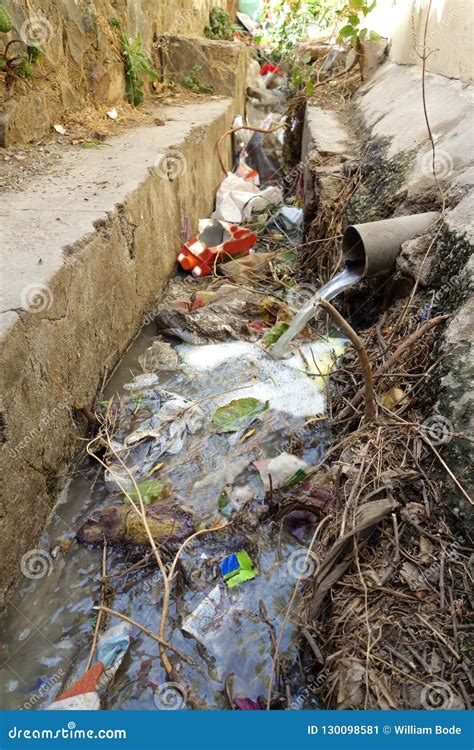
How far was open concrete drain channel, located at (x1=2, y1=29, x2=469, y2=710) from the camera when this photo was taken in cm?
171

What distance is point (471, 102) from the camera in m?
3.61

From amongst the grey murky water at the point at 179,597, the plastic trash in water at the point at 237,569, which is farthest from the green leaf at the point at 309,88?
the plastic trash in water at the point at 237,569

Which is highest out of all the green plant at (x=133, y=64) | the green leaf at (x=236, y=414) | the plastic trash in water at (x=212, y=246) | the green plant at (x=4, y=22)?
the green plant at (x=4, y=22)

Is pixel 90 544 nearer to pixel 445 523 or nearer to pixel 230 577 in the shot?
pixel 230 577

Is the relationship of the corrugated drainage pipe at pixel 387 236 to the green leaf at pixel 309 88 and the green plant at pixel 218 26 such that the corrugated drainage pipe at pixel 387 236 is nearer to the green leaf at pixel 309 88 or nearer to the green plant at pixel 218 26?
the green leaf at pixel 309 88

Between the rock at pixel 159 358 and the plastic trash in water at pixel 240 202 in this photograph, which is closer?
the rock at pixel 159 358

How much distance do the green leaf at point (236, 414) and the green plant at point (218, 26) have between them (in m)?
8.17

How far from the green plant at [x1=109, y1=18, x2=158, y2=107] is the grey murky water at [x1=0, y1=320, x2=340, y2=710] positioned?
4.43m

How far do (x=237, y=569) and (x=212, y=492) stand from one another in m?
0.47

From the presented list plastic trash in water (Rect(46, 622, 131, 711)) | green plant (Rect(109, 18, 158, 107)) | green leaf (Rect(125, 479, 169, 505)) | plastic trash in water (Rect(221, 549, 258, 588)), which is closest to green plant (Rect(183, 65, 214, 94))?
green plant (Rect(109, 18, 158, 107))

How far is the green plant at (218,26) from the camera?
29.3 feet

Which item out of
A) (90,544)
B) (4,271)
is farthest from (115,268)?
(90,544)

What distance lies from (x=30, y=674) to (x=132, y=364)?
6.30 ft

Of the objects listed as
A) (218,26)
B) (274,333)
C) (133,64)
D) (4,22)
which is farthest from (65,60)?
(218,26)
